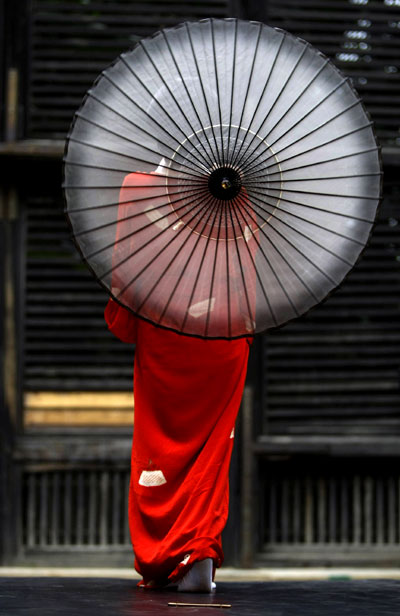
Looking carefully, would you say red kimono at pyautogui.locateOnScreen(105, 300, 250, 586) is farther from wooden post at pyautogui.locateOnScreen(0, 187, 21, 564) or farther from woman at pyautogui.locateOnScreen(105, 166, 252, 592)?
wooden post at pyautogui.locateOnScreen(0, 187, 21, 564)

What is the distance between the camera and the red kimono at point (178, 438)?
358 cm

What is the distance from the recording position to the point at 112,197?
3.30 meters

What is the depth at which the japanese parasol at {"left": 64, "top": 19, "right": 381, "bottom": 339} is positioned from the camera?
128 inches

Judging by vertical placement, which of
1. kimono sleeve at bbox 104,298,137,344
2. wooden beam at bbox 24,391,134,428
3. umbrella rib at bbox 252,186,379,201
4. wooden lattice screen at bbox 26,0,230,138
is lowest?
wooden beam at bbox 24,391,134,428

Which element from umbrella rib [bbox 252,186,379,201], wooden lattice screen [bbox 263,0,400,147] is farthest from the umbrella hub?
wooden lattice screen [bbox 263,0,400,147]

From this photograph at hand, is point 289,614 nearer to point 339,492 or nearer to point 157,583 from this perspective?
point 157,583

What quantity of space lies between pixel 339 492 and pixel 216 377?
325cm

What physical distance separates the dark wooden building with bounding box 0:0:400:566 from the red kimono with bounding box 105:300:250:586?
2696 millimetres

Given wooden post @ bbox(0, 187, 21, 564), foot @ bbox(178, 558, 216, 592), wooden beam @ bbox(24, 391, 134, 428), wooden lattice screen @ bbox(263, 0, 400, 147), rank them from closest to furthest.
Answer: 1. foot @ bbox(178, 558, 216, 592)
2. wooden post @ bbox(0, 187, 21, 564)
3. wooden beam @ bbox(24, 391, 134, 428)
4. wooden lattice screen @ bbox(263, 0, 400, 147)

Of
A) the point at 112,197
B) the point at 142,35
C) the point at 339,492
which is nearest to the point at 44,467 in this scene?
the point at 339,492

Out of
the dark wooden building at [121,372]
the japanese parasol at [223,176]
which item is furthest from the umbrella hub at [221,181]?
the dark wooden building at [121,372]

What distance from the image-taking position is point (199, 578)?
11.7 ft

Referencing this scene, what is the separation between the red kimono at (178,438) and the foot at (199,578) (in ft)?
0.09

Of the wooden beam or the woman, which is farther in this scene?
the wooden beam
